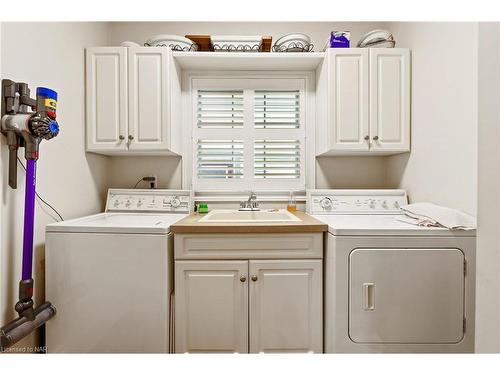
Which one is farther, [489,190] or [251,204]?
[251,204]

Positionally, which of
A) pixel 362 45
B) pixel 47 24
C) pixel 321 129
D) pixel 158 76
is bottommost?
pixel 321 129

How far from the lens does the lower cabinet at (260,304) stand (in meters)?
1.40

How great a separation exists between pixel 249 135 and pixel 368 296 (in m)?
1.48

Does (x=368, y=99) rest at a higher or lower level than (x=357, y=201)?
higher

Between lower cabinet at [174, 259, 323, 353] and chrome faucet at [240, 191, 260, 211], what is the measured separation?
707 millimetres

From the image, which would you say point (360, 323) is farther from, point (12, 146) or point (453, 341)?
point (12, 146)

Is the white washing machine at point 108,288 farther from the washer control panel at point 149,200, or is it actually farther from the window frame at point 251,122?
the window frame at point 251,122

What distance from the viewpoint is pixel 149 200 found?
1.98 m

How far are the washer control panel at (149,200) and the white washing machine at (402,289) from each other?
118 cm

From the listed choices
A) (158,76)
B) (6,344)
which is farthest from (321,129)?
(6,344)

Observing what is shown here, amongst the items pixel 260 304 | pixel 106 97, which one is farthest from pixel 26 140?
pixel 260 304

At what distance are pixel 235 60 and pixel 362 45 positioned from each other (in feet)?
3.14

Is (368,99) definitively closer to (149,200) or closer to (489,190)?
(489,190)

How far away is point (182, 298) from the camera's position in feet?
4.57
